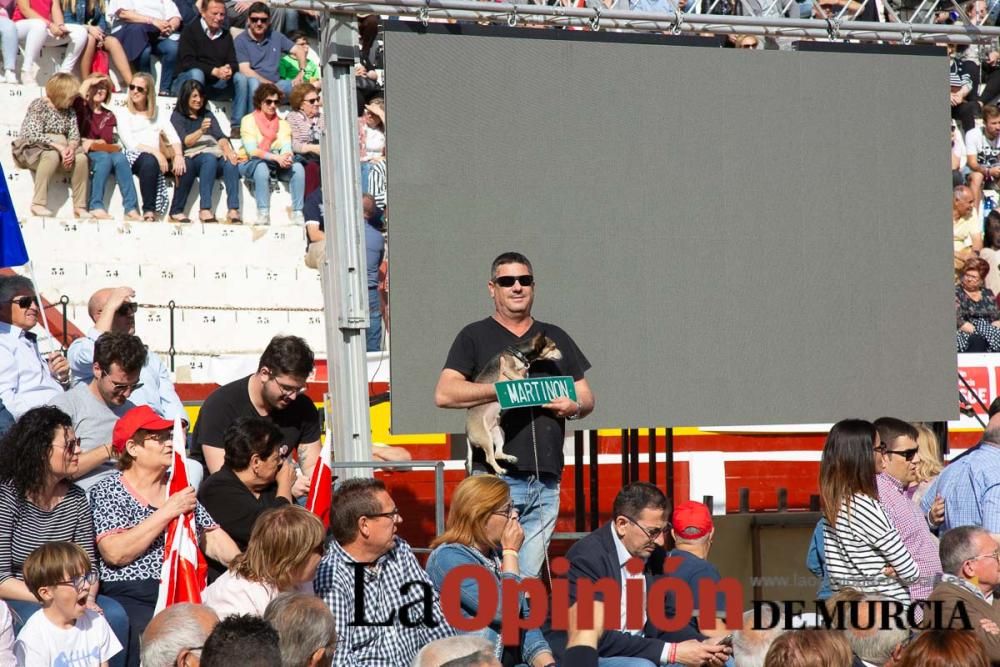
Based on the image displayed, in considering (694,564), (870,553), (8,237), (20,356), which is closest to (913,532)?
(870,553)

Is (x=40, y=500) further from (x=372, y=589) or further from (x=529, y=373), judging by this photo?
(x=529, y=373)

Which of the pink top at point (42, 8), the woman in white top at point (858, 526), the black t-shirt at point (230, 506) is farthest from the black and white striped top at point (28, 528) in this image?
the pink top at point (42, 8)

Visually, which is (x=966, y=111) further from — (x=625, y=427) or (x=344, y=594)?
(x=344, y=594)

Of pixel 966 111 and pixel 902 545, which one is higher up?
pixel 966 111

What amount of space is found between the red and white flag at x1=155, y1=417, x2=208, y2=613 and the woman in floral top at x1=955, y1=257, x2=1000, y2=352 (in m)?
9.14

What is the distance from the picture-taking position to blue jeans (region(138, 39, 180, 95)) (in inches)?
547

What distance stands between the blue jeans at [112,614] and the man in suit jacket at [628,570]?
1733 millimetres

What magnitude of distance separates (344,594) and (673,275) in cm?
350

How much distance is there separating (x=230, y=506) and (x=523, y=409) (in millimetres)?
1527

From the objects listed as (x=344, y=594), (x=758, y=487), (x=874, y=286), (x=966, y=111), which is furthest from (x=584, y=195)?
(x=966, y=111)

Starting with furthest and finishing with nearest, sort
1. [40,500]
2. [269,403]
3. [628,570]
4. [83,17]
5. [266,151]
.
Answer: [83,17], [266,151], [269,403], [628,570], [40,500]

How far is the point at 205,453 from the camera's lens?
6832 mm

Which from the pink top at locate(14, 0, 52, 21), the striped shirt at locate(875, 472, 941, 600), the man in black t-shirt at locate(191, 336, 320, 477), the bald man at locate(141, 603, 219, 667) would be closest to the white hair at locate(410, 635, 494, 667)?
the bald man at locate(141, 603, 219, 667)

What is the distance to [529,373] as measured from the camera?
6918 mm
